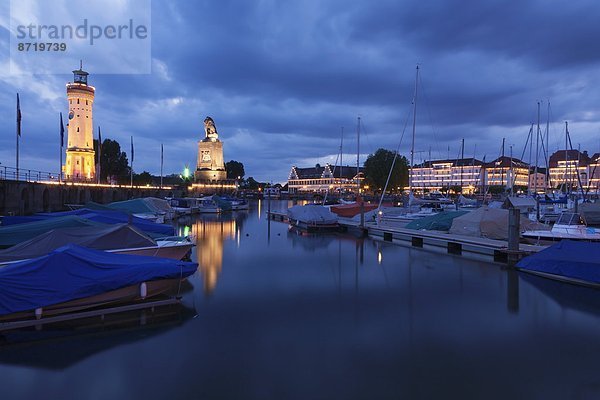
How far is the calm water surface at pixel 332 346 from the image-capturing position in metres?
10.2

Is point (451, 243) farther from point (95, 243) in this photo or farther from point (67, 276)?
point (67, 276)

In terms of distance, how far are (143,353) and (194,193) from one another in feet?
387

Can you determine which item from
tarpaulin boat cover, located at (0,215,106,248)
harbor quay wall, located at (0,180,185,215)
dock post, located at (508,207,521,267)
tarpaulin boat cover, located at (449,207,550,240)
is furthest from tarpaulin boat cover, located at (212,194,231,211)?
dock post, located at (508,207,521,267)

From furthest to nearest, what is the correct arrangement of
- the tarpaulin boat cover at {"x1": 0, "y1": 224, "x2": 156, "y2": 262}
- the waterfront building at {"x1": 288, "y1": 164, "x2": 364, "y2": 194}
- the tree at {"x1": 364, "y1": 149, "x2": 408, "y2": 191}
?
the waterfront building at {"x1": 288, "y1": 164, "x2": 364, "y2": 194} → the tree at {"x1": 364, "y1": 149, "x2": 408, "y2": 191} → the tarpaulin boat cover at {"x1": 0, "y1": 224, "x2": 156, "y2": 262}

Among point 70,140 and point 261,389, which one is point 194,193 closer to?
point 70,140

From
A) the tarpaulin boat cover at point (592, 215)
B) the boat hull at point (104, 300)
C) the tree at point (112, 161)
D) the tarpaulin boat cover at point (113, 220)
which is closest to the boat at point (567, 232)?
the tarpaulin boat cover at point (592, 215)

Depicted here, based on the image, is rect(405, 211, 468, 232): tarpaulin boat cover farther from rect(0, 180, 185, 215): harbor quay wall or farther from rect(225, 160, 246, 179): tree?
rect(225, 160, 246, 179): tree

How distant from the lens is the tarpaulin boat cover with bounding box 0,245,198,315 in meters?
12.7

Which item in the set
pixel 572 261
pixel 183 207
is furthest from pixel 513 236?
pixel 183 207

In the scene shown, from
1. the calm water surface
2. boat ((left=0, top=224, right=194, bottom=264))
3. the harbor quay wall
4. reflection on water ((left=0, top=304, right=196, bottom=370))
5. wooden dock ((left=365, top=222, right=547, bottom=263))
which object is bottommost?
the calm water surface

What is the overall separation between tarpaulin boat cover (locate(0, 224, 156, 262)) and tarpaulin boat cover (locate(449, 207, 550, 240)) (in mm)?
25462

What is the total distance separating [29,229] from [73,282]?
9551mm

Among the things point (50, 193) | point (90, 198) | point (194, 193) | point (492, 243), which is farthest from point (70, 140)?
point (492, 243)

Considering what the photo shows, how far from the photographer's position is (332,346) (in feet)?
41.7
